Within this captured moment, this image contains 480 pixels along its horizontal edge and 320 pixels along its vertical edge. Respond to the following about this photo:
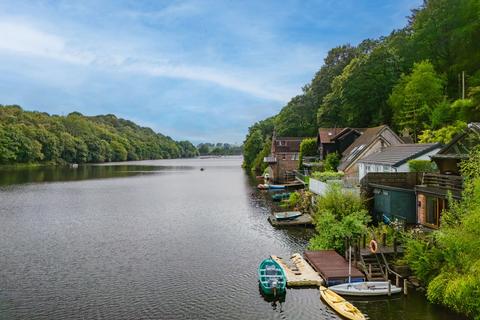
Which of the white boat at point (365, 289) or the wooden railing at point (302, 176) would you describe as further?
the wooden railing at point (302, 176)

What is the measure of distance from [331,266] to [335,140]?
49.7 m

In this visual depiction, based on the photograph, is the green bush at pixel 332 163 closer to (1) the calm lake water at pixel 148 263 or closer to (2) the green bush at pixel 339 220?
(1) the calm lake water at pixel 148 263

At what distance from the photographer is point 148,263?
3547cm

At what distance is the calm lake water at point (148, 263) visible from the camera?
83.7 ft

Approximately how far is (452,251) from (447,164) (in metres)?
11.5

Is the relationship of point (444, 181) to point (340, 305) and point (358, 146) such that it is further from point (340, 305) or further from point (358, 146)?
point (358, 146)

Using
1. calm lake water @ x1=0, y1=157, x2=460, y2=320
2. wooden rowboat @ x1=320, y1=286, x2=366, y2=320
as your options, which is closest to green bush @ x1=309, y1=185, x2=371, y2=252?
calm lake water @ x1=0, y1=157, x2=460, y2=320

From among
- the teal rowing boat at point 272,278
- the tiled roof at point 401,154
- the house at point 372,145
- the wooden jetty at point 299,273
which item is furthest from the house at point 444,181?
the house at point 372,145

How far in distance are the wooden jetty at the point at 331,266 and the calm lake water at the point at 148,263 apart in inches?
70.8

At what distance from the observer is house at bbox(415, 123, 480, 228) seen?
2861 cm

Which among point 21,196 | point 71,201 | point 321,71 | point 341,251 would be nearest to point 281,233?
point 341,251

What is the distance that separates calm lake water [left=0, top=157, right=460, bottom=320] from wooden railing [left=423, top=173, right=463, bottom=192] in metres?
7.22

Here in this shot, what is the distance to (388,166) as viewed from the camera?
4550 cm

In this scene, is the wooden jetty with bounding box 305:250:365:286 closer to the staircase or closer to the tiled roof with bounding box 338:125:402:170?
the staircase
